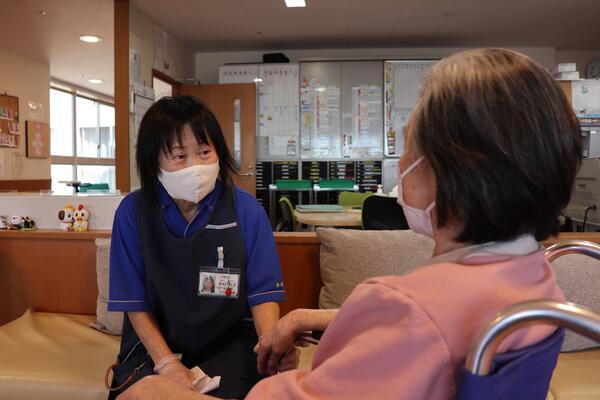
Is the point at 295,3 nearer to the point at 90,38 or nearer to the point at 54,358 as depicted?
the point at 90,38

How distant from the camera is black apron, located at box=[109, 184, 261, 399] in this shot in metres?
1.38

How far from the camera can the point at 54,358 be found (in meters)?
1.91

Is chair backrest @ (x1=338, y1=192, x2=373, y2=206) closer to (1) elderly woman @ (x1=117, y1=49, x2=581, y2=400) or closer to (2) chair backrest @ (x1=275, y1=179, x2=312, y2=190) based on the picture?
(2) chair backrest @ (x1=275, y1=179, x2=312, y2=190)

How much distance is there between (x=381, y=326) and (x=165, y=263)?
96 cm

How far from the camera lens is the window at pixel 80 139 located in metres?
8.65

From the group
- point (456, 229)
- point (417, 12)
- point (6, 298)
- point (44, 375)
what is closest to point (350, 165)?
point (417, 12)

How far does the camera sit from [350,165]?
261 inches

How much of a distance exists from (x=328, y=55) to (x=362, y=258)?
541 centimetres

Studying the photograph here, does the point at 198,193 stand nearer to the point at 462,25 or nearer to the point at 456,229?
the point at 456,229

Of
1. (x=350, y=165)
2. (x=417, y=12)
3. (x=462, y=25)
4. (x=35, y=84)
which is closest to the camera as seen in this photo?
(x=417, y=12)

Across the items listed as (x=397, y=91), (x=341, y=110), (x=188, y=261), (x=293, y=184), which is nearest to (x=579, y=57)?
(x=397, y=91)

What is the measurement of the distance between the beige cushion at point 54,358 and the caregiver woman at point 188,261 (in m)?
0.41

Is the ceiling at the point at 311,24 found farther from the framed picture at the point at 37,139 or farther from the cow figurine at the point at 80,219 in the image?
the cow figurine at the point at 80,219

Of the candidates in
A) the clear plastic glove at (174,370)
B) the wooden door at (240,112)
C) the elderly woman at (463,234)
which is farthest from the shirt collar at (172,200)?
the wooden door at (240,112)
